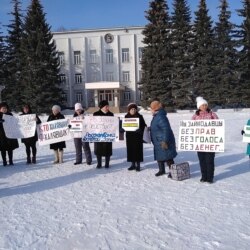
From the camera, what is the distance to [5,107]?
A: 9945 millimetres

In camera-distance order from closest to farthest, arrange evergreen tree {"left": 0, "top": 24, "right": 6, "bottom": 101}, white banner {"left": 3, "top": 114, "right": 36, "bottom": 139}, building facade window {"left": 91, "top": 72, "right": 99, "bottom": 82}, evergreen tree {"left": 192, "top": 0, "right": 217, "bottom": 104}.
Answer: white banner {"left": 3, "top": 114, "right": 36, "bottom": 139}, evergreen tree {"left": 192, "top": 0, "right": 217, "bottom": 104}, evergreen tree {"left": 0, "top": 24, "right": 6, "bottom": 101}, building facade window {"left": 91, "top": 72, "right": 99, "bottom": 82}

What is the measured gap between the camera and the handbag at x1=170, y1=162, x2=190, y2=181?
24.8ft

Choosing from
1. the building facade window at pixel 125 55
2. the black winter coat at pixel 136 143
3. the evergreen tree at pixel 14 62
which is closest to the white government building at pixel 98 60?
Answer: the building facade window at pixel 125 55

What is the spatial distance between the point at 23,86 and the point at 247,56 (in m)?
26.1

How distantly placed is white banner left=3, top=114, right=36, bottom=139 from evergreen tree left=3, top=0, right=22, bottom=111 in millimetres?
31010

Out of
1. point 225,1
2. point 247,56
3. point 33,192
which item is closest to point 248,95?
point 247,56

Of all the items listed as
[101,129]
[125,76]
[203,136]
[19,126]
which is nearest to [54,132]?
[19,126]

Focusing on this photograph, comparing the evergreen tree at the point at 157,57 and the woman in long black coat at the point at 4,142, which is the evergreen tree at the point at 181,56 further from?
the woman in long black coat at the point at 4,142

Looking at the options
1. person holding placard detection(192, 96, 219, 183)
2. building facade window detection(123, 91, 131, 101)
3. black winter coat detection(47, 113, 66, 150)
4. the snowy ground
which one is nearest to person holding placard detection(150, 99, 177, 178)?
the snowy ground

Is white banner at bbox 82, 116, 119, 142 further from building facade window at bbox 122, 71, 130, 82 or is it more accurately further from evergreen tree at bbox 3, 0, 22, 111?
building facade window at bbox 122, 71, 130, 82

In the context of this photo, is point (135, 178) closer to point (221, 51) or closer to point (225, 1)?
point (221, 51)

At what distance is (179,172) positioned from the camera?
758cm

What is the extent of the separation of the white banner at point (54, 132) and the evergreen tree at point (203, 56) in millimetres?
29072

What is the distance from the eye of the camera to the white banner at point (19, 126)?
32.1ft
